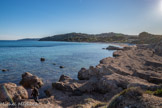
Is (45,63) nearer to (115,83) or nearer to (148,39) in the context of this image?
(115,83)

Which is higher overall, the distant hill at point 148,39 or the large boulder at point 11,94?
the distant hill at point 148,39

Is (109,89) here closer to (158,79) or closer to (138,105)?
(158,79)

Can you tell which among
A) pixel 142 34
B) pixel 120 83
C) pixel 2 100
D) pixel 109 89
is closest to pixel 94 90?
pixel 109 89

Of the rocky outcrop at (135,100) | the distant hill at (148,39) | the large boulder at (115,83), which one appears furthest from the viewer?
the distant hill at (148,39)

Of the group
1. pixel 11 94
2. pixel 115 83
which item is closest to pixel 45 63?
pixel 11 94

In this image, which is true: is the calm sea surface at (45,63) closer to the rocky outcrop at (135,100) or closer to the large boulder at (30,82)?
the large boulder at (30,82)

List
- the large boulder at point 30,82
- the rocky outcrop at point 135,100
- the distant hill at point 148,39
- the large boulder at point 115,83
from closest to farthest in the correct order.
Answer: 1. the rocky outcrop at point 135,100
2. the large boulder at point 115,83
3. the large boulder at point 30,82
4. the distant hill at point 148,39

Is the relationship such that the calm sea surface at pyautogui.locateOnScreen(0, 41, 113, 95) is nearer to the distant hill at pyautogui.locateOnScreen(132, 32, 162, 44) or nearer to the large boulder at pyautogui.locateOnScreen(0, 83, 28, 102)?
the large boulder at pyautogui.locateOnScreen(0, 83, 28, 102)

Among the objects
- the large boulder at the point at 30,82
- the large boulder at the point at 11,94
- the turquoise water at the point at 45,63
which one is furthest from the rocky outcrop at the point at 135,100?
the turquoise water at the point at 45,63

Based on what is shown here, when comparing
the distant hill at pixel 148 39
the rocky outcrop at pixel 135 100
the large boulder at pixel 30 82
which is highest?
the distant hill at pixel 148 39

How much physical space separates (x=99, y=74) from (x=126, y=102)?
43.3 feet

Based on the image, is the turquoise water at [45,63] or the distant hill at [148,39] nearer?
the turquoise water at [45,63]

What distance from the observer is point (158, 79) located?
15766 mm

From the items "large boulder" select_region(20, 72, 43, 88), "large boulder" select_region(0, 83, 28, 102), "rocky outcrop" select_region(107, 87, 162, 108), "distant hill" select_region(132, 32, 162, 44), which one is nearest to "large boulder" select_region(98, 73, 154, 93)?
"rocky outcrop" select_region(107, 87, 162, 108)
